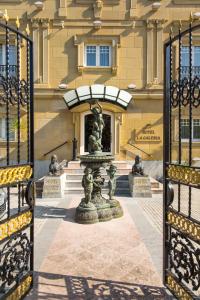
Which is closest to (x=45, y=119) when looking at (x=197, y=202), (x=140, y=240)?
(x=197, y=202)

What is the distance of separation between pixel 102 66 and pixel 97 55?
2.21ft

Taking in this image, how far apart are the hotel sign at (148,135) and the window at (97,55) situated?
13.6 feet

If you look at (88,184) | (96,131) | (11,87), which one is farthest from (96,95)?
(11,87)

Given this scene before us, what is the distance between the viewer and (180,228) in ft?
12.8

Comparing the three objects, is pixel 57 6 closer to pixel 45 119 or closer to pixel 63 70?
pixel 63 70

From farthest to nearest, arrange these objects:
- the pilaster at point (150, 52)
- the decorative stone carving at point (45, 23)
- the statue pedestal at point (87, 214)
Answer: the pilaster at point (150, 52), the decorative stone carving at point (45, 23), the statue pedestal at point (87, 214)

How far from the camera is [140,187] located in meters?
11.9

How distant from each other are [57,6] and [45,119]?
6.17m

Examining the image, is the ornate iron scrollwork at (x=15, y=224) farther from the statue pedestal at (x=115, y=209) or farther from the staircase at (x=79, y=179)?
the staircase at (x=79, y=179)

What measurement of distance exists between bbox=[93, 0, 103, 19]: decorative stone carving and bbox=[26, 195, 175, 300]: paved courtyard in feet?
39.7

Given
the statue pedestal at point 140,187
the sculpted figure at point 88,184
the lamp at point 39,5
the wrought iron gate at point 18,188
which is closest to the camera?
the wrought iron gate at point 18,188

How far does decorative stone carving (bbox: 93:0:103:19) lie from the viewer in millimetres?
16438

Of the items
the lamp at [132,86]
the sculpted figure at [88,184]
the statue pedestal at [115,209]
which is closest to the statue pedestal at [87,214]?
the sculpted figure at [88,184]

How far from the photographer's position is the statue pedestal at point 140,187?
1186cm
